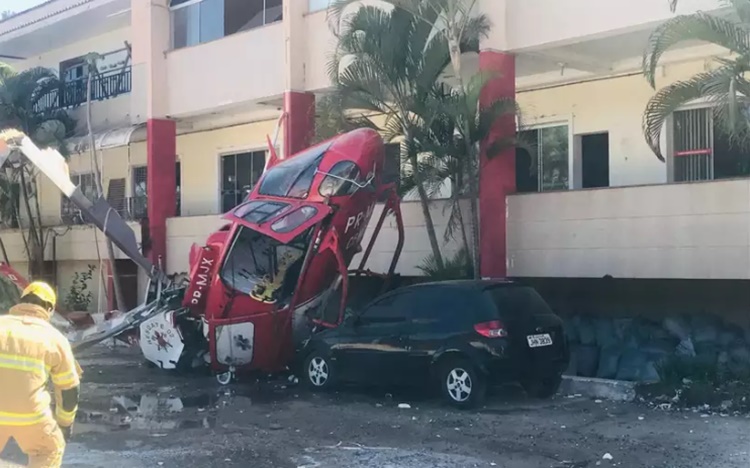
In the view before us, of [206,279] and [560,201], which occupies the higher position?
[560,201]

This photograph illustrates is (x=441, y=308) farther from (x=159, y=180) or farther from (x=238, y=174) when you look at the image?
(x=238, y=174)

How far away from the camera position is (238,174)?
22.3 meters

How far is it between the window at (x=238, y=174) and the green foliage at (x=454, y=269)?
25.9 feet

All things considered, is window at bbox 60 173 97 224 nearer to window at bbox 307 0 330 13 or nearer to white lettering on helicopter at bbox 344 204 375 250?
window at bbox 307 0 330 13

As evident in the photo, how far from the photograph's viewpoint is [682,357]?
1194 cm

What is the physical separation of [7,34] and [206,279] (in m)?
15.0

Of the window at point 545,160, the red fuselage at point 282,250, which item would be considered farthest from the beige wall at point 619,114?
the red fuselage at point 282,250

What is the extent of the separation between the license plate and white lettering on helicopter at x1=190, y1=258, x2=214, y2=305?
16.7ft

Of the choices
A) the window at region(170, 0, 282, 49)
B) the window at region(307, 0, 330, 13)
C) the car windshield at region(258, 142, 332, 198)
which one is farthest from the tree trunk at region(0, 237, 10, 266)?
the car windshield at region(258, 142, 332, 198)

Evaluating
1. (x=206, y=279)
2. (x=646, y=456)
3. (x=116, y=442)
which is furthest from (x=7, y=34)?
(x=646, y=456)

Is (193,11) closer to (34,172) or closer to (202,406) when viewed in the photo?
(34,172)

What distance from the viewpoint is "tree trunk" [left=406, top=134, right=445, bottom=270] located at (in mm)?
14234

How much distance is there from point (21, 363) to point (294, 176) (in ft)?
27.0

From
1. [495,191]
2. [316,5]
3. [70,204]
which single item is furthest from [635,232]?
[70,204]
